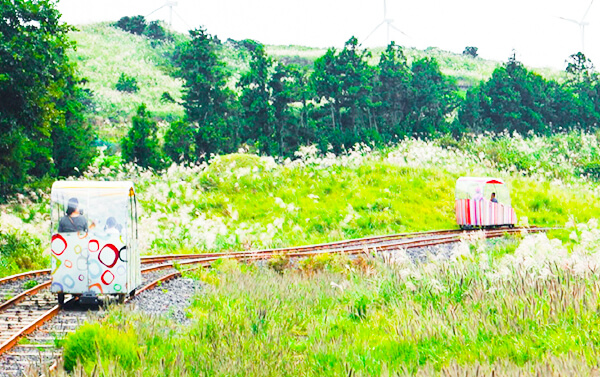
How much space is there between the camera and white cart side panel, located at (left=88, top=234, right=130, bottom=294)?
11.2m

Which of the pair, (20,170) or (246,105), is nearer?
(20,170)

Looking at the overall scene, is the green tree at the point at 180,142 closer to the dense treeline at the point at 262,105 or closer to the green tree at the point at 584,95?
the dense treeline at the point at 262,105

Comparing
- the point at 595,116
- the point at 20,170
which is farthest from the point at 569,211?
the point at 595,116

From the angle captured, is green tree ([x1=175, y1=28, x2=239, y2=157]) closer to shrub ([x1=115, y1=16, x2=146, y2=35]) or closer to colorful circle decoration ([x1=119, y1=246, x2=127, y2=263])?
colorful circle decoration ([x1=119, y1=246, x2=127, y2=263])

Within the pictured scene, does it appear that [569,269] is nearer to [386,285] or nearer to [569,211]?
[386,285]

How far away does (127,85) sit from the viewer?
85562 mm

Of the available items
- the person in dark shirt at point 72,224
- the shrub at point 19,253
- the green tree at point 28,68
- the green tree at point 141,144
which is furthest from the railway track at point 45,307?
the green tree at point 141,144

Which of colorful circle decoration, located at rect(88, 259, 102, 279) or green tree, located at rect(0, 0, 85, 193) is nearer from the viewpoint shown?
colorful circle decoration, located at rect(88, 259, 102, 279)

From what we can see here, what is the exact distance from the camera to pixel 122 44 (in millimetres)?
110750

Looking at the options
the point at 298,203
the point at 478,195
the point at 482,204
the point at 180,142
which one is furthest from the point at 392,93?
the point at 482,204

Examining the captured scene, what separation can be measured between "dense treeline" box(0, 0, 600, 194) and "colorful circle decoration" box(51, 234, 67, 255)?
8.08m

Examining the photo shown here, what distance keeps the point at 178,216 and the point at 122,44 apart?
9398 centimetres

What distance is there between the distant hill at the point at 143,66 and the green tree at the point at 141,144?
96.4ft

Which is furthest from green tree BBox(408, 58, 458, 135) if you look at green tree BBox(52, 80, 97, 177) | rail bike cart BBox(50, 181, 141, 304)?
rail bike cart BBox(50, 181, 141, 304)
